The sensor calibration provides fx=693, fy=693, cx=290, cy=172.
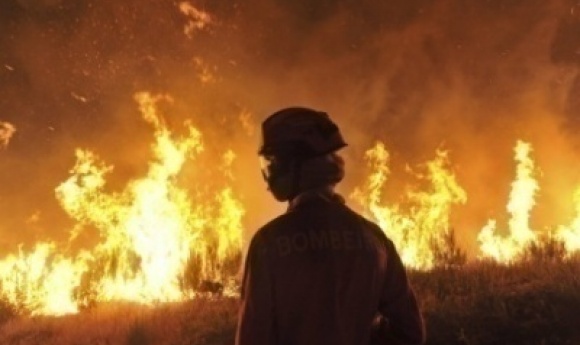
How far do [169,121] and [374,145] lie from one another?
16.1 feet

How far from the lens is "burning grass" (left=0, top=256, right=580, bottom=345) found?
252 inches

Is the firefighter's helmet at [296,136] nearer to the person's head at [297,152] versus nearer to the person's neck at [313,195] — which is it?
the person's head at [297,152]

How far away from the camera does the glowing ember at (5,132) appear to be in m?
17.1

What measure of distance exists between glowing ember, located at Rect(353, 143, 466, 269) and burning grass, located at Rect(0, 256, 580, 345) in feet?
7.27

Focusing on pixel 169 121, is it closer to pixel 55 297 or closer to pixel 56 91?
pixel 56 91

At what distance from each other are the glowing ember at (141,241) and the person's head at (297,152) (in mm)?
8508

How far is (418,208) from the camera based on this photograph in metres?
15.0

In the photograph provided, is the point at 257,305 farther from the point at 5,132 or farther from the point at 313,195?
the point at 5,132

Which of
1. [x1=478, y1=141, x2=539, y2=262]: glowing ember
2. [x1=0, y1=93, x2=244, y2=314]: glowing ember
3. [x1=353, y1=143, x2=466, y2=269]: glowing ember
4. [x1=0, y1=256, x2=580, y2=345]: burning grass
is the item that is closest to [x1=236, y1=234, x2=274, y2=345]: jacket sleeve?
[x1=0, y1=256, x2=580, y2=345]: burning grass

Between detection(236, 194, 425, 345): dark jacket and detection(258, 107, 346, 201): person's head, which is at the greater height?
detection(258, 107, 346, 201): person's head

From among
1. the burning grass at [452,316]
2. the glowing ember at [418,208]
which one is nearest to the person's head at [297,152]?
the burning grass at [452,316]

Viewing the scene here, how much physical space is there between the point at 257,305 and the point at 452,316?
5020 mm

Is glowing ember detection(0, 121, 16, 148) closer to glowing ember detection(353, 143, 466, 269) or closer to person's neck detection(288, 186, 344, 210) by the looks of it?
glowing ember detection(353, 143, 466, 269)

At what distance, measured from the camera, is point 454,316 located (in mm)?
6754
